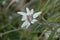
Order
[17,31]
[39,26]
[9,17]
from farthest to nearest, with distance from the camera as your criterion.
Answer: [9,17] → [17,31] → [39,26]

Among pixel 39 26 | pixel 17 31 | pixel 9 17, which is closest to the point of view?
pixel 39 26

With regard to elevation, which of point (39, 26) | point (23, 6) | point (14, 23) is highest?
point (23, 6)

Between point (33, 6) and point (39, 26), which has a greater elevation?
point (33, 6)

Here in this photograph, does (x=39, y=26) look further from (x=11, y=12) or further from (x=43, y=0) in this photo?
(x=11, y=12)

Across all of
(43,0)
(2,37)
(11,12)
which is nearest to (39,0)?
(43,0)

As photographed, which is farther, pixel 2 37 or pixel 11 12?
pixel 11 12

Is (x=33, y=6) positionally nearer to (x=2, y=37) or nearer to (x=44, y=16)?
(x=44, y=16)
